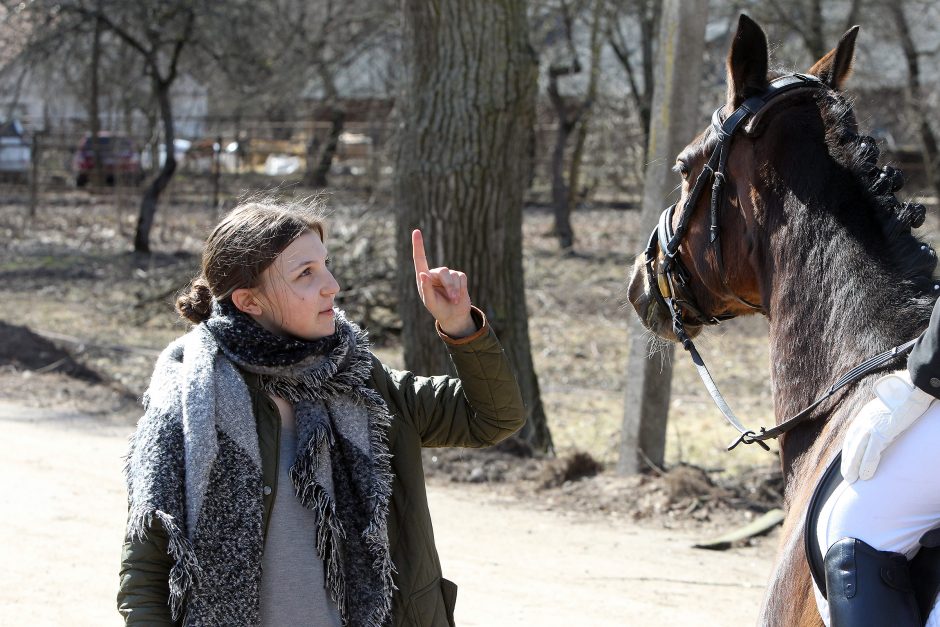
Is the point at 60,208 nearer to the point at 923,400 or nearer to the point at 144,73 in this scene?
the point at 144,73

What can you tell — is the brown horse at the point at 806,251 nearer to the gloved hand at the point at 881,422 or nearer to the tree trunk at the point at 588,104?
the gloved hand at the point at 881,422

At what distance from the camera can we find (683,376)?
11047mm

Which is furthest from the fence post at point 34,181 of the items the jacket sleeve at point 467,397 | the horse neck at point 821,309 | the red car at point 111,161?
the horse neck at point 821,309

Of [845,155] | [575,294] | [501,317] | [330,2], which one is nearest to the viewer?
[845,155]

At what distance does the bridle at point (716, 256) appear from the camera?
8.28 ft

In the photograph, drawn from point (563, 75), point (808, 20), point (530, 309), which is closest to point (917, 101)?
point (808, 20)

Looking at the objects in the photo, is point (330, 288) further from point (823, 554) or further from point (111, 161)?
point (111, 161)

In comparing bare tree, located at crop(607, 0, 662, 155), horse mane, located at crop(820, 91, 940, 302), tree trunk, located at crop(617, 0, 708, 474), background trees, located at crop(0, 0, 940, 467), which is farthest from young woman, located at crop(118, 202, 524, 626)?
bare tree, located at crop(607, 0, 662, 155)

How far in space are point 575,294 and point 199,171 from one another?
10.0 metres

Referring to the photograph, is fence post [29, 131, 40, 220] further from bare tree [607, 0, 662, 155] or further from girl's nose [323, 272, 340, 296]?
girl's nose [323, 272, 340, 296]

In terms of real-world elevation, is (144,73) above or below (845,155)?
above

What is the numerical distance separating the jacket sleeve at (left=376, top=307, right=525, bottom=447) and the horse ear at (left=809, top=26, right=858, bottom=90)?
1.12 metres

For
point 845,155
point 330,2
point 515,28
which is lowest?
point 845,155

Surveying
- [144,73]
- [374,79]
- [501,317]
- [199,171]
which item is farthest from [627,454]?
[374,79]
